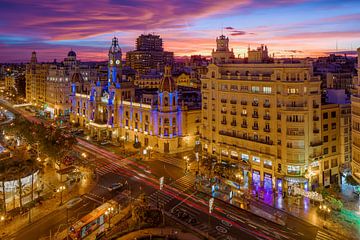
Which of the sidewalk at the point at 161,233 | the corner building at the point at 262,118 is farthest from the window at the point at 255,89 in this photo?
the sidewalk at the point at 161,233

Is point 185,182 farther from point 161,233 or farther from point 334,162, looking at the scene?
point 334,162

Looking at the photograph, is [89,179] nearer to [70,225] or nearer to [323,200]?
[70,225]

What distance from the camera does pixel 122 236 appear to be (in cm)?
5491

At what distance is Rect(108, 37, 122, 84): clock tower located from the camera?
128 meters

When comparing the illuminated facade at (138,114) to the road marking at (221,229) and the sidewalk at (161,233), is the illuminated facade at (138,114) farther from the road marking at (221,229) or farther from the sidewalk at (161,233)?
the sidewalk at (161,233)

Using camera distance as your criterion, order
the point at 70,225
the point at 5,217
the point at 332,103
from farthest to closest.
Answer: the point at 332,103 → the point at 5,217 → the point at 70,225

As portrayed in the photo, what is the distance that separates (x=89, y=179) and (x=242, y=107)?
41.3 m

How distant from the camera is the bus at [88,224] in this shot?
54125mm

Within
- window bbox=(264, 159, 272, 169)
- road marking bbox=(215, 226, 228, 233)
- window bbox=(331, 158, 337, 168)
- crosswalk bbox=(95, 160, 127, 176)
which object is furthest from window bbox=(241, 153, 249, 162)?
crosswalk bbox=(95, 160, 127, 176)

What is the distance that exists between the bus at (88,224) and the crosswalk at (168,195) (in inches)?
405

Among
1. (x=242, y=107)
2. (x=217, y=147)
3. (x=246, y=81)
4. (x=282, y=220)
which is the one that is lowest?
(x=282, y=220)

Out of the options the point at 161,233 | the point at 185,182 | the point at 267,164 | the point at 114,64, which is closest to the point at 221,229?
the point at 161,233

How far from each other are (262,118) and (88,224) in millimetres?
44058

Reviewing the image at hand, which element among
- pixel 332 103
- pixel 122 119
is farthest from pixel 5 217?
pixel 332 103
